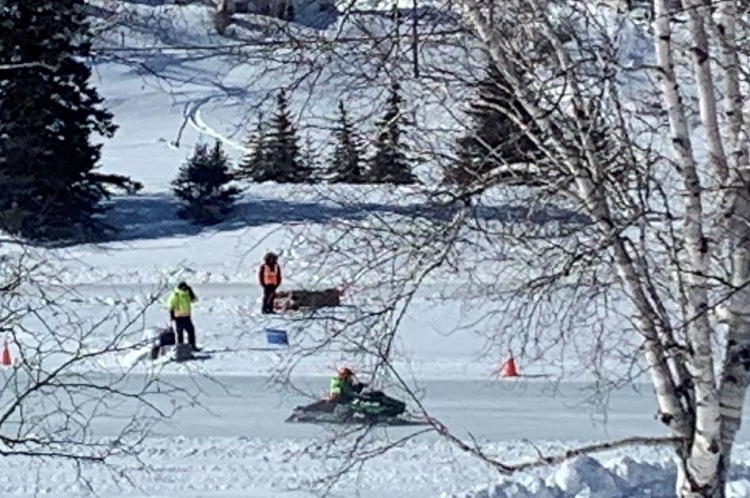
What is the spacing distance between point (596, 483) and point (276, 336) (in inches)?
338

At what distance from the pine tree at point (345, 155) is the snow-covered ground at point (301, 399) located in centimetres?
11

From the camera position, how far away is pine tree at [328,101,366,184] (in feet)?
23.7

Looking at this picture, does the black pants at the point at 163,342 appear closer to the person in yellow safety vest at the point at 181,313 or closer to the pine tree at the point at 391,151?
the person in yellow safety vest at the point at 181,313

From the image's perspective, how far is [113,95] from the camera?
169ft

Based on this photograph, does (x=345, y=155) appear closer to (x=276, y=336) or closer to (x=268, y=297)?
(x=276, y=336)

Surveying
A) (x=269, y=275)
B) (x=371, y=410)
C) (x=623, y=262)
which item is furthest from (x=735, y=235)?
(x=269, y=275)

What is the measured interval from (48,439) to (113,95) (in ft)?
147

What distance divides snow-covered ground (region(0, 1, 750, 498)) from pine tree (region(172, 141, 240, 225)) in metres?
8.29

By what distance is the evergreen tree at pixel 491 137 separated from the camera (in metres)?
7.33

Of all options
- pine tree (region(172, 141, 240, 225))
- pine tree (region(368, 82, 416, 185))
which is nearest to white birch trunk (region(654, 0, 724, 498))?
pine tree (region(368, 82, 416, 185))

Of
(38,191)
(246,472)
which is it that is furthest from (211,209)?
(246,472)

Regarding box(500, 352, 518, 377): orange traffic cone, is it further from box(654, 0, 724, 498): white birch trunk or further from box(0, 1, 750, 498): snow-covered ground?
box(654, 0, 724, 498): white birch trunk

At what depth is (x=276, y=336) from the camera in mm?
20719

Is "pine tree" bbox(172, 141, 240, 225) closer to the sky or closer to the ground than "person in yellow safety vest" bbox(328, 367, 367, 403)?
closer to the sky
